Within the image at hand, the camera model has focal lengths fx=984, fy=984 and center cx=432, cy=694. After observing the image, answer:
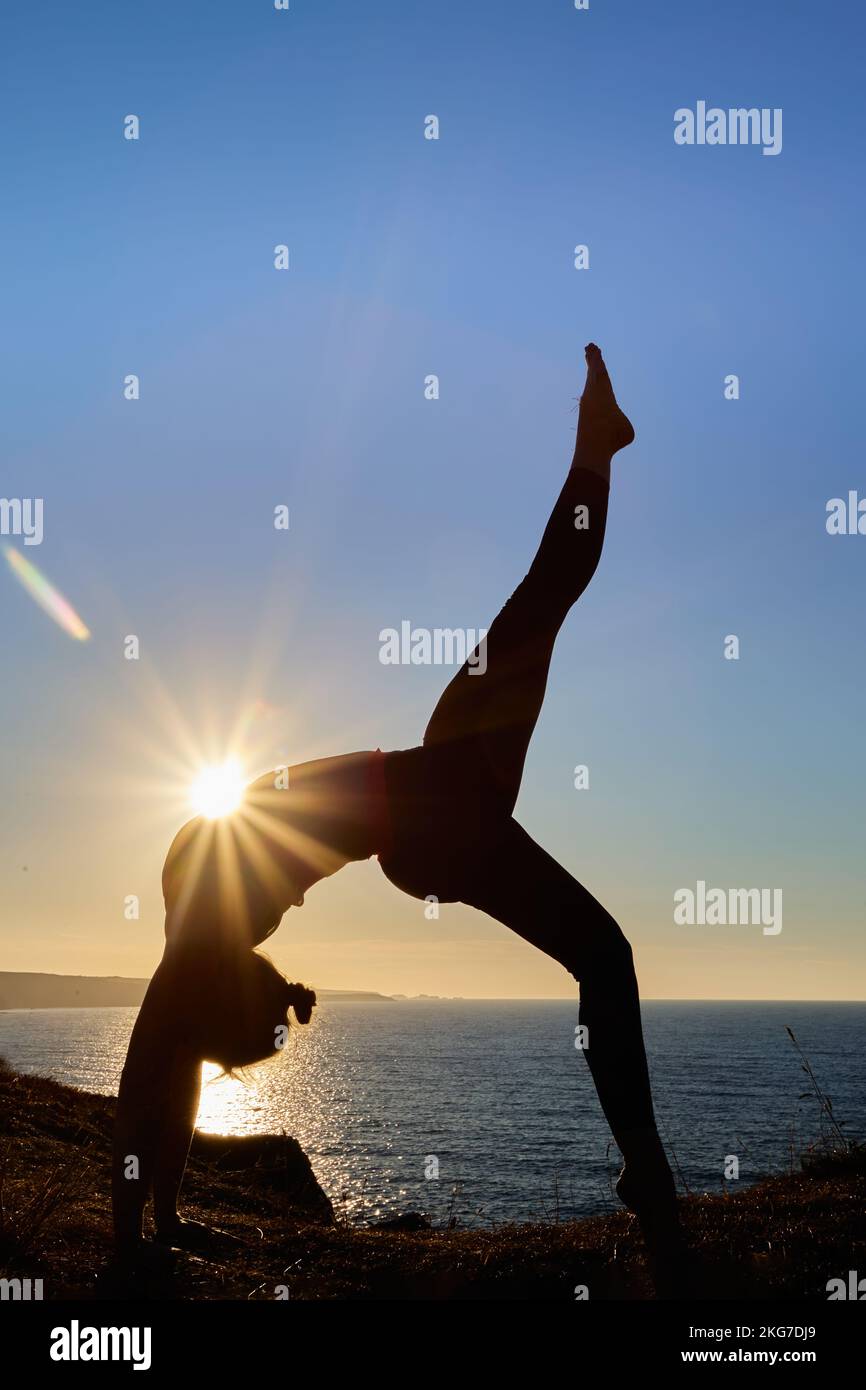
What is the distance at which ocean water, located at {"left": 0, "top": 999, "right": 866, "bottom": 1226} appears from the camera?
34.8m

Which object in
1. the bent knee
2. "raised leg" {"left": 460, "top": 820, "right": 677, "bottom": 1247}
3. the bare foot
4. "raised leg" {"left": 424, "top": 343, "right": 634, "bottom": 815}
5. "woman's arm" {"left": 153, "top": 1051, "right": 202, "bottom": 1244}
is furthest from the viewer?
the bare foot

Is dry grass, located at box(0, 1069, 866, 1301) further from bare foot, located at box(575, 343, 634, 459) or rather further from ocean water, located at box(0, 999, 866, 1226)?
bare foot, located at box(575, 343, 634, 459)

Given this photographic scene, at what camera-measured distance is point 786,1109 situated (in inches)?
2756

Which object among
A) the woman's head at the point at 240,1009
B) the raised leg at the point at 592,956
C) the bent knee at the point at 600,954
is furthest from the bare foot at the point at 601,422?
the woman's head at the point at 240,1009

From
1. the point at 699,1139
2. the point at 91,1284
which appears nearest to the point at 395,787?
the point at 91,1284

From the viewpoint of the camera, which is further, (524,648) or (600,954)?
(524,648)

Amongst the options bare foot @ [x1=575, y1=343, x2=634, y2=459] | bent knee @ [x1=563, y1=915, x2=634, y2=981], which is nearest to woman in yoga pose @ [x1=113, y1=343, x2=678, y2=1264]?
bent knee @ [x1=563, y1=915, x2=634, y2=981]

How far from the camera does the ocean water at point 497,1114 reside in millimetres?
34781

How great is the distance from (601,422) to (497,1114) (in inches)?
2728

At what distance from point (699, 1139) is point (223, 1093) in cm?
9589

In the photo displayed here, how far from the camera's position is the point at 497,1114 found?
6650 cm

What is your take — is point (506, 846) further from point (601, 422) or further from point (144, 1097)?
point (601, 422)

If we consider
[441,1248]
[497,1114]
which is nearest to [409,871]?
[441,1248]
